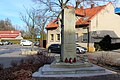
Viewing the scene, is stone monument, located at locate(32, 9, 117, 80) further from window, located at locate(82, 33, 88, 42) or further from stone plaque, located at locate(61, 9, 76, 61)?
window, located at locate(82, 33, 88, 42)

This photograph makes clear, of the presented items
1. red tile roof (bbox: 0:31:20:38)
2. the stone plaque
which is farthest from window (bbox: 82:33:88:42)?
red tile roof (bbox: 0:31:20:38)

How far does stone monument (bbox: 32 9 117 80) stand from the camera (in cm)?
1172

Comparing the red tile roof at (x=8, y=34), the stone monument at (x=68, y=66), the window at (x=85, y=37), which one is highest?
the red tile roof at (x=8, y=34)

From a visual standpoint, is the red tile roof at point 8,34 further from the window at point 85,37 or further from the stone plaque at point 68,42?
the stone plaque at point 68,42

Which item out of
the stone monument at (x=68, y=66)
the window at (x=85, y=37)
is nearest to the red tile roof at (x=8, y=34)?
the window at (x=85, y=37)

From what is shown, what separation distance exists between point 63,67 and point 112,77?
298 cm

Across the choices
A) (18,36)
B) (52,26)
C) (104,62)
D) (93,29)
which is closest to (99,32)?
(93,29)

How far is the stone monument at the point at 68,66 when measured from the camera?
461 inches

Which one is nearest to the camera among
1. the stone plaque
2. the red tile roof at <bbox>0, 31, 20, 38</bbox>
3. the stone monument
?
the stone monument

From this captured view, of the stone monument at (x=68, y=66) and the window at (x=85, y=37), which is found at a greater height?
the window at (x=85, y=37)

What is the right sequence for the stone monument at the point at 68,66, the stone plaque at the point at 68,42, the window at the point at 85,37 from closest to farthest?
the stone monument at the point at 68,66
the stone plaque at the point at 68,42
the window at the point at 85,37

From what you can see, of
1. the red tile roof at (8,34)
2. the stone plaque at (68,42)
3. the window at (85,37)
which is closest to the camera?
the stone plaque at (68,42)

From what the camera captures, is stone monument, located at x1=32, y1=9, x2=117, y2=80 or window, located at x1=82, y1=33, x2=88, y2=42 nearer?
stone monument, located at x1=32, y1=9, x2=117, y2=80

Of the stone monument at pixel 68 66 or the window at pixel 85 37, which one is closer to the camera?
the stone monument at pixel 68 66
